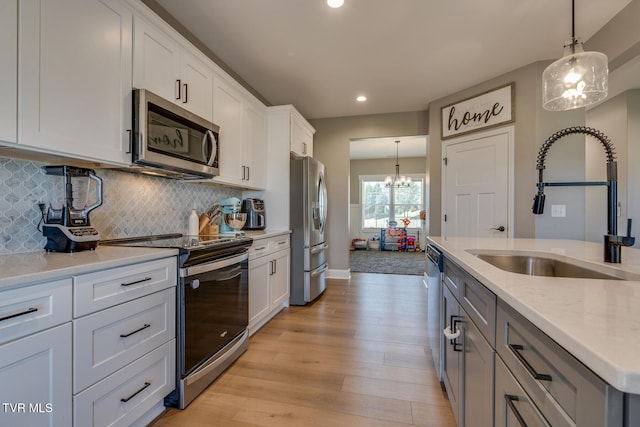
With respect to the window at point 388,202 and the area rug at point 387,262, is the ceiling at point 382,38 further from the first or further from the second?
the window at point 388,202

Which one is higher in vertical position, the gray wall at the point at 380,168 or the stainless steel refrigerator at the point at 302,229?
the gray wall at the point at 380,168

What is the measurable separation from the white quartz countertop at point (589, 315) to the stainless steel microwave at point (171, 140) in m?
1.83

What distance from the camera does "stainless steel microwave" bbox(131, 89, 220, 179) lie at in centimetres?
169

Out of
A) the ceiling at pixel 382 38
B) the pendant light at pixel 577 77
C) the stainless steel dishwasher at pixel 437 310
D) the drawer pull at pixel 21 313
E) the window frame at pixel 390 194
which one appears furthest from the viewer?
the window frame at pixel 390 194

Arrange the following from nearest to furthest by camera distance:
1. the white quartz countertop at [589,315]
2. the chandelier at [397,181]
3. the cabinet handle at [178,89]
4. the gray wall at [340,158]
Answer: the white quartz countertop at [589,315] → the cabinet handle at [178,89] → the gray wall at [340,158] → the chandelier at [397,181]

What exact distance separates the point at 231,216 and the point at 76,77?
5.14 ft

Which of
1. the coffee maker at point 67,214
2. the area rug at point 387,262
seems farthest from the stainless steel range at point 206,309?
the area rug at point 387,262

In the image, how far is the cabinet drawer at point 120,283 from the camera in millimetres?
1150

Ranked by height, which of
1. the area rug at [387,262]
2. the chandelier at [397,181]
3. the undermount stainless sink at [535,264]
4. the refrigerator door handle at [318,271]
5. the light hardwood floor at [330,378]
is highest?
the chandelier at [397,181]

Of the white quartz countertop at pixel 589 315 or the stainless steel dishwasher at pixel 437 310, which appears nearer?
the white quartz countertop at pixel 589 315

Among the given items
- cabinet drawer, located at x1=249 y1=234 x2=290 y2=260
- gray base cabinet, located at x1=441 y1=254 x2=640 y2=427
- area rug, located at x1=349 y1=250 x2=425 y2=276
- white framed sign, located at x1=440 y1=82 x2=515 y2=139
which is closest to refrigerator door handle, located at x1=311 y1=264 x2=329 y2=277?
cabinet drawer, located at x1=249 y1=234 x2=290 y2=260

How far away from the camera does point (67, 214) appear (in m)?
1.52

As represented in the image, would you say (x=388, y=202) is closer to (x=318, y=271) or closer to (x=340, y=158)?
(x=340, y=158)

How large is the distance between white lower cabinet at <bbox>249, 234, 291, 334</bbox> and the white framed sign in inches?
106
